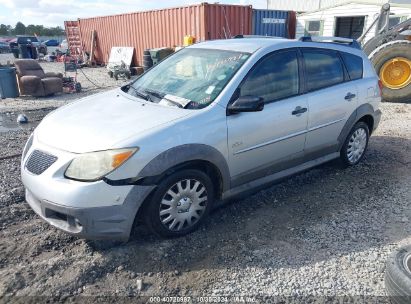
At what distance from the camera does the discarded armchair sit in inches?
400

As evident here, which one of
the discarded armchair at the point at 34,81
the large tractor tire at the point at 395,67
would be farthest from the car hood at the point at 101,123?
the discarded armchair at the point at 34,81

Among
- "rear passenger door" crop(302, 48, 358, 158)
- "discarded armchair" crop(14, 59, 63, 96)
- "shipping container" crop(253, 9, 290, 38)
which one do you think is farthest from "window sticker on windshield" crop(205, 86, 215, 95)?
"shipping container" crop(253, 9, 290, 38)

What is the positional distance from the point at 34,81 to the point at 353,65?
29.5 ft

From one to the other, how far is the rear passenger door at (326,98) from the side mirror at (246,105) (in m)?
0.94

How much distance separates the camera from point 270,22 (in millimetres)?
15883

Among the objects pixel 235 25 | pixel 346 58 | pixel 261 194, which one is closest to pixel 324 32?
pixel 235 25

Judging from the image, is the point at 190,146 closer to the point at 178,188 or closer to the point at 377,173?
the point at 178,188

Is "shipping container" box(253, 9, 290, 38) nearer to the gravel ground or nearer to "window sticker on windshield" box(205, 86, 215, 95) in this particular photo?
the gravel ground

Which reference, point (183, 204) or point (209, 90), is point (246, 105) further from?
point (183, 204)

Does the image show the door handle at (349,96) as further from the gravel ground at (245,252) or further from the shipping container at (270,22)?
the shipping container at (270,22)

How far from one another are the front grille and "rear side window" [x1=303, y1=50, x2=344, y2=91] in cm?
271

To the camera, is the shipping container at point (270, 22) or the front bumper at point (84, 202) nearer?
→ the front bumper at point (84, 202)

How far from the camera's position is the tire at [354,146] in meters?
4.58

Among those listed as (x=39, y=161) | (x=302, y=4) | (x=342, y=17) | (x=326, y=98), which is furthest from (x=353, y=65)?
(x=302, y=4)
